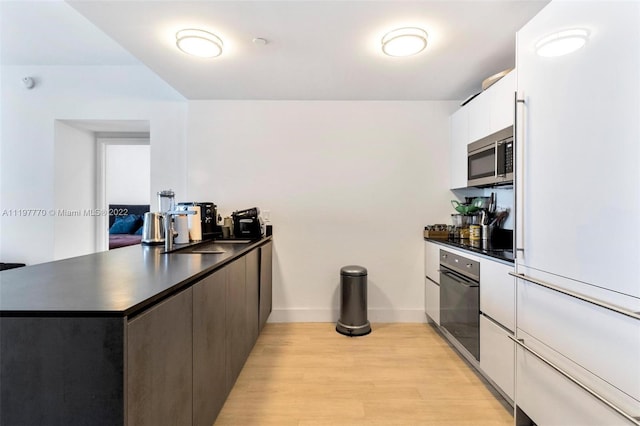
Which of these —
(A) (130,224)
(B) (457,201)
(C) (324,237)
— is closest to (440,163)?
(B) (457,201)

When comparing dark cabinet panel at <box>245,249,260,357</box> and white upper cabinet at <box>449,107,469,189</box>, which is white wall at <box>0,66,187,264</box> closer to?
dark cabinet panel at <box>245,249,260,357</box>

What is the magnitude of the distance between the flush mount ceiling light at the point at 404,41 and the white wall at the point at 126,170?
11.0ft

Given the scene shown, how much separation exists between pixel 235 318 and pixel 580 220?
71.2 inches

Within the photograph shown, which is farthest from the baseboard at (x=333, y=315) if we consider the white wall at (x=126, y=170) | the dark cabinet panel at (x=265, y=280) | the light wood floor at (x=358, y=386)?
the white wall at (x=126, y=170)

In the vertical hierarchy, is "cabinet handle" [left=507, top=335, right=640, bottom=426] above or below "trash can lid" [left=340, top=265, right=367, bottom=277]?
below

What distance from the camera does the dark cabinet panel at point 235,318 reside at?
5.13ft

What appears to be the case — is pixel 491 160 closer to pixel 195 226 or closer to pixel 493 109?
pixel 493 109

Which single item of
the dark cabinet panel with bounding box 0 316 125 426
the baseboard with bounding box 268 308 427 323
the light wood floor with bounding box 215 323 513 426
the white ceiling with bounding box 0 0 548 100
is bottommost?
the light wood floor with bounding box 215 323 513 426

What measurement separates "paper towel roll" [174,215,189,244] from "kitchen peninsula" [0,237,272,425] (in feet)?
2.44

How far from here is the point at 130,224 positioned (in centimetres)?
384

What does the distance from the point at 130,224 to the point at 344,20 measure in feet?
12.5

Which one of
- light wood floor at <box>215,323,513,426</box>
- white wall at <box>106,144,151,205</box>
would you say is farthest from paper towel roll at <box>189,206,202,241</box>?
white wall at <box>106,144,151,205</box>

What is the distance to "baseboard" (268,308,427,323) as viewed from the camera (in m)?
3.01

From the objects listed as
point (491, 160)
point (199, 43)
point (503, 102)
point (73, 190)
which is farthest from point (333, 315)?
point (73, 190)
